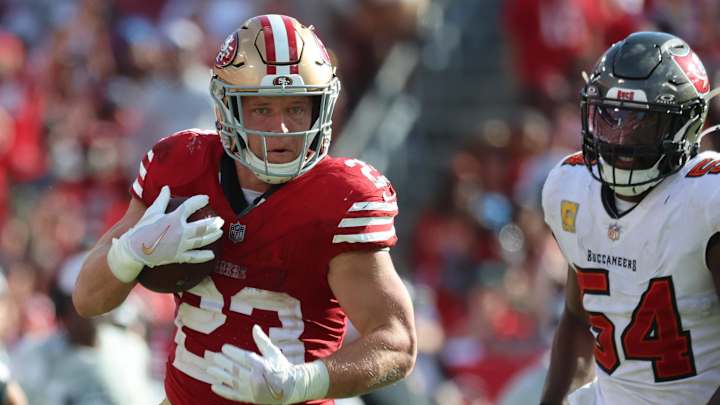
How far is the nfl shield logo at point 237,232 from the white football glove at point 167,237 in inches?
2.7

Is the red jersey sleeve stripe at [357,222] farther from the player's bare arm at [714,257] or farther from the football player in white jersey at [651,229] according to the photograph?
the player's bare arm at [714,257]

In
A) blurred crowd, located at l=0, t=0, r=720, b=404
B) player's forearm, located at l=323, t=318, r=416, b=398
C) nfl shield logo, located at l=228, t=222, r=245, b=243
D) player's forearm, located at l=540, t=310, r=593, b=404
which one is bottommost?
blurred crowd, located at l=0, t=0, r=720, b=404

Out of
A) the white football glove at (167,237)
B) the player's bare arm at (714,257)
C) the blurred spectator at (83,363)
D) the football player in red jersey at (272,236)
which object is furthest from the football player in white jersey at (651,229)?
the blurred spectator at (83,363)

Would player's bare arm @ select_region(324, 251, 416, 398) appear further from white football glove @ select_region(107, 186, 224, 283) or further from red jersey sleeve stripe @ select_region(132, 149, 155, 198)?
red jersey sleeve stripe @ select_region(132, 149, 155, 198)

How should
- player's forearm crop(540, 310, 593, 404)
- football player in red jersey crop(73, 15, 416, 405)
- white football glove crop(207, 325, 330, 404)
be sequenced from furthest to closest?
player's forearm crop(540, 310, 593, 404)
football player in red jersey crop(73, 15, 416, 405)
white football glove crop(207, 325, 330, 404)

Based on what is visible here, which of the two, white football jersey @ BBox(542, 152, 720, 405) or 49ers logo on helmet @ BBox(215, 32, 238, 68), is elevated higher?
49ers logo on helmet @ BBox(215, 32, 238, 68)

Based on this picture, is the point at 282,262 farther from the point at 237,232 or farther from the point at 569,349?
the point at 569,349

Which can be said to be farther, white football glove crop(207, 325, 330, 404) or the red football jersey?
the red football jersey

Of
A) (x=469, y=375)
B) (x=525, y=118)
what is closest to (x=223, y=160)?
(x=469, y=375)

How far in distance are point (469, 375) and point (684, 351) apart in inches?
156

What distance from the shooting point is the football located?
143 inches

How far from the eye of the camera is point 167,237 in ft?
11.6

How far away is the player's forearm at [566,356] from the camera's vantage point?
4.05 metres

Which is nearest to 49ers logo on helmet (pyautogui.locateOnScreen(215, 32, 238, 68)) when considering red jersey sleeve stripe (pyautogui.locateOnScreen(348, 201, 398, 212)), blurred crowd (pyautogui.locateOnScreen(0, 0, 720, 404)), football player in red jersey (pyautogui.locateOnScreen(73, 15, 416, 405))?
football player in red jersey (pyautogui.locateOnScreen(73, 15, 416, 405))
